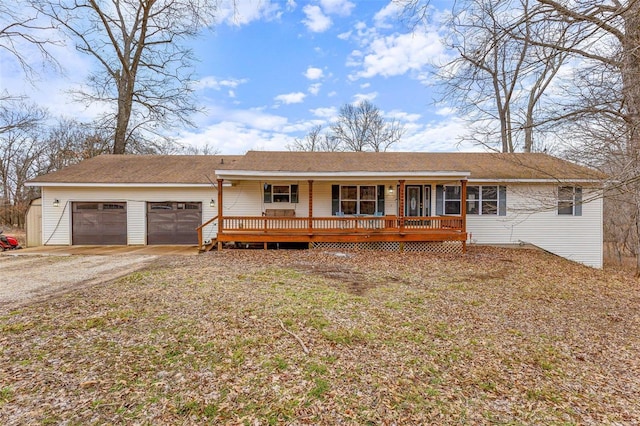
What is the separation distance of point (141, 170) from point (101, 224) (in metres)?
2.74

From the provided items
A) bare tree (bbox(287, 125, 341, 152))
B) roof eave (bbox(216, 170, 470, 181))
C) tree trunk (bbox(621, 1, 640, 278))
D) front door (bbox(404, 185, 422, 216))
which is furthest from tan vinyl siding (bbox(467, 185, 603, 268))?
bare tree (bbox(287, 125, 341, 152))

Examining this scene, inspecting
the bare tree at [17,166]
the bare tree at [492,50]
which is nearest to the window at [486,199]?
the bare tree at [492,50]

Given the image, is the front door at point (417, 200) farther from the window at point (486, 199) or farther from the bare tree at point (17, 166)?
the bare tree at point (17, 166)

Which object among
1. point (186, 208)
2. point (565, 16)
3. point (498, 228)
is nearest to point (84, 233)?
point (186, 208)

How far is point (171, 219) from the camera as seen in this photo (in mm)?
12492

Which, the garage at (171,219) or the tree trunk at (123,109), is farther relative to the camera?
the tree trunk at (123,109)

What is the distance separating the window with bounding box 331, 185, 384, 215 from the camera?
12.7 metres

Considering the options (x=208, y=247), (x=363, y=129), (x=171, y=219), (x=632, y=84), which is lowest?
(x=208, y=247)

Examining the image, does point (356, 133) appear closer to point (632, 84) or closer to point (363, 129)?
point (363, 129)

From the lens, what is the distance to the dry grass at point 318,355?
268cm

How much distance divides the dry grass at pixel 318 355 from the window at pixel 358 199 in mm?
6288

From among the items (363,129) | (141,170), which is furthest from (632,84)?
(363,129)

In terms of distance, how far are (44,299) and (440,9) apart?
876 cm

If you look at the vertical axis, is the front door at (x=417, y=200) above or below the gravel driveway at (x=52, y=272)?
above
